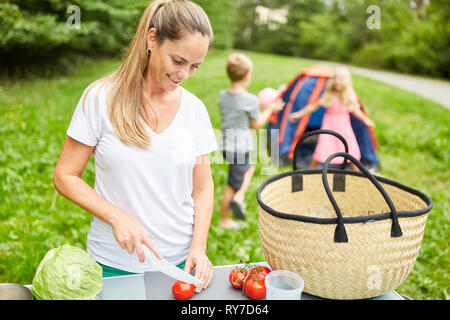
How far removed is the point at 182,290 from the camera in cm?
137

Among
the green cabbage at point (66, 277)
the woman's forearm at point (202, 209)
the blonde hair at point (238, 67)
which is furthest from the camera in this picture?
the blonde hair at point (238, 67)

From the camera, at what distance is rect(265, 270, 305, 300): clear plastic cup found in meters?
1.28

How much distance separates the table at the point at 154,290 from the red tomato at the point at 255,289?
34mm

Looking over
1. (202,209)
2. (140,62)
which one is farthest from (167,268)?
(140,62)

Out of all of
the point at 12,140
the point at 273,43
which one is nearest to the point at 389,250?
the point at 12,140

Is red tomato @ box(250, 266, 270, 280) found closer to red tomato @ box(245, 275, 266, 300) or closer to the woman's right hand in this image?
red tomato @ box(245, 275, 266, 300)

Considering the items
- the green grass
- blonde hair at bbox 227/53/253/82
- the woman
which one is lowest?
the green grass

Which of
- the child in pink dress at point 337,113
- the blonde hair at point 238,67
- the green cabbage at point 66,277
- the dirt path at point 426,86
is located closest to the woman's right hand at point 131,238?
the green cabbage at point 66,277

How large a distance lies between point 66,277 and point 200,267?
0.49 m

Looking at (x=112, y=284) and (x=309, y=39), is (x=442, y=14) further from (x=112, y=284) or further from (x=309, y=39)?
(x=112, y=284)

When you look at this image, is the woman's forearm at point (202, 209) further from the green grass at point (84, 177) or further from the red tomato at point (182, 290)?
the green grass at point (84, 177)

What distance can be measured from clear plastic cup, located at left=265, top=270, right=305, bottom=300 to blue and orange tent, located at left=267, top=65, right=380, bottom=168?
4.86m

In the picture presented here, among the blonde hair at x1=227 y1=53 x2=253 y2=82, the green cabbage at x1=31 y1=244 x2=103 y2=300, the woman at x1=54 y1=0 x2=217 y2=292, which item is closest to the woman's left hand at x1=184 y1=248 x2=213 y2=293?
the woman at x1=54 y1=0 x2=217 y2=292

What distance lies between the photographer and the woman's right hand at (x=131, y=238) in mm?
1335
